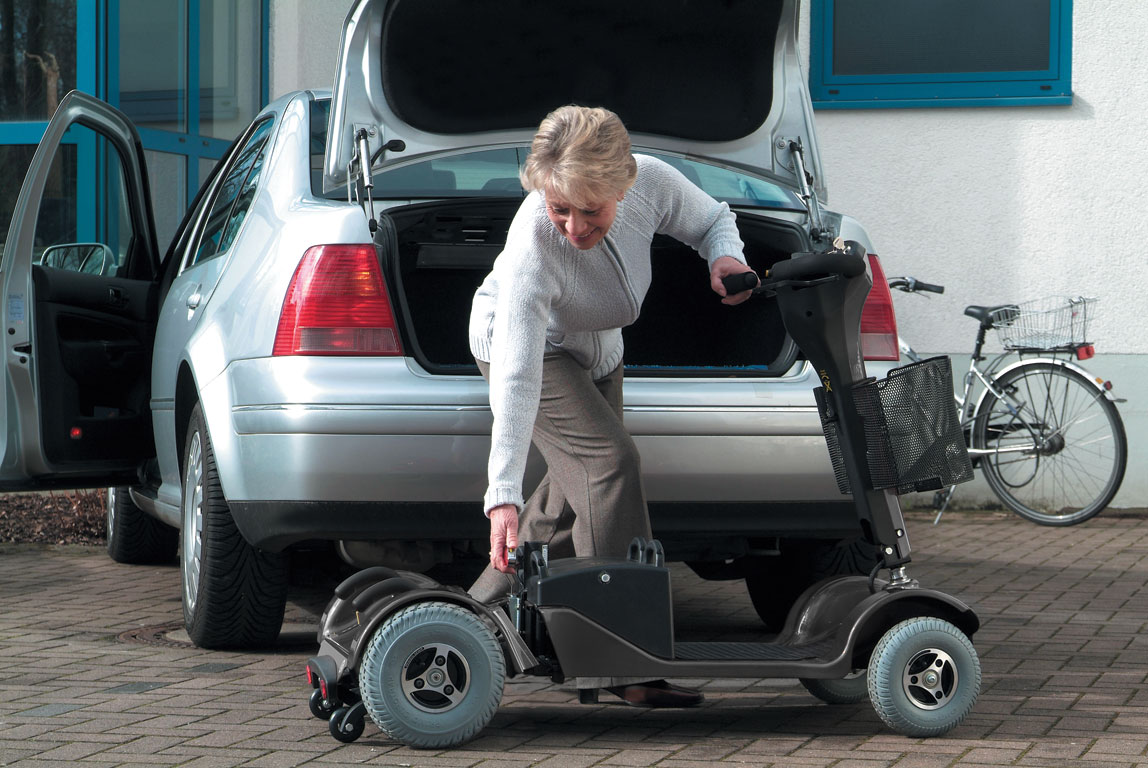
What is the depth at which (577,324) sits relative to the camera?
3885 millimetres

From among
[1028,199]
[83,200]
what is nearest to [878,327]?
[1028,199]

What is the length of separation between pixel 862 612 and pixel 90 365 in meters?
3.19

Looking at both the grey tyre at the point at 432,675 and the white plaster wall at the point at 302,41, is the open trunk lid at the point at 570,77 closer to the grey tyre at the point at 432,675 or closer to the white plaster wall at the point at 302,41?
the grey tyre at the point at 432,675

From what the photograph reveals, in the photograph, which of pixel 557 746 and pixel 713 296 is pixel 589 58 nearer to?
pixel 713 296

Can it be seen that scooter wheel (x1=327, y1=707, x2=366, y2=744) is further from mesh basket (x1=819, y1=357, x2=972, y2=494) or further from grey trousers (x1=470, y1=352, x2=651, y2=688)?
mesh basket (x1=819, y1=357, x2=972, y2=494)

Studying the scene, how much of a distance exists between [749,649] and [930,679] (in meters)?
0.41

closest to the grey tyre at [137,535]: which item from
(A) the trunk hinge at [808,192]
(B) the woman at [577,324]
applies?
(B) the woman at [577,324]

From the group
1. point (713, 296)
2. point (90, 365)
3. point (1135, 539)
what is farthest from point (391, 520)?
point (1135, 539)

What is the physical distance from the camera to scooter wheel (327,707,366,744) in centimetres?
368

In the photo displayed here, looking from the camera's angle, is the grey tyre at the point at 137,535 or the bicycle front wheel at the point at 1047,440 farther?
the bicycle front wheel at the point at 1047,440

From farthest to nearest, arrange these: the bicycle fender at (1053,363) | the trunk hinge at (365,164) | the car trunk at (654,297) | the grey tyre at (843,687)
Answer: the bicycle fender at (1053,363) → the car trunk at (654,297) → the trunk hinge at (365,164) → the grey tyre at (843,687)

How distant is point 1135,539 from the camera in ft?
26.5

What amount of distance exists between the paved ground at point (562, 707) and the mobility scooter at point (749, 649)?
0.11 m

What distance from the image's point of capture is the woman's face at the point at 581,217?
3555 millimetres
